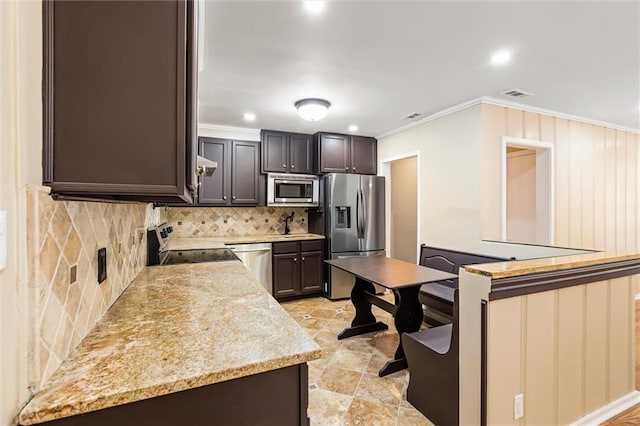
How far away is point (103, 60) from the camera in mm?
667

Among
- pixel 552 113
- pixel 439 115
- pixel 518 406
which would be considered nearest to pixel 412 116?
pixel 439 115

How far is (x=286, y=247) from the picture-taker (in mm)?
4160

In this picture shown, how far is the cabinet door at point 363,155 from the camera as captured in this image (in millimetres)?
4699

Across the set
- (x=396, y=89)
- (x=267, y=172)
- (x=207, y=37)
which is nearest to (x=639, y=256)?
(x=396, y=89)

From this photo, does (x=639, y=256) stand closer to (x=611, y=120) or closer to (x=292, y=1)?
(x=292, y=1)

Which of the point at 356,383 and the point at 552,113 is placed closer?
the point at 356,383

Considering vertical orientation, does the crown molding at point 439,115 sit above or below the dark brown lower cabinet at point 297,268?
above

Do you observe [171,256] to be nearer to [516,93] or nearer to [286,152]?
[286,152]

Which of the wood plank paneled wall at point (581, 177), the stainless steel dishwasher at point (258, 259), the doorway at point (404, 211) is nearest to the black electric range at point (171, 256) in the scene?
the stainless steel dishwasher at point (258, 259)

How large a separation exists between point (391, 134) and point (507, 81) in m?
1.92

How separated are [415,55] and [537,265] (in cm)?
173

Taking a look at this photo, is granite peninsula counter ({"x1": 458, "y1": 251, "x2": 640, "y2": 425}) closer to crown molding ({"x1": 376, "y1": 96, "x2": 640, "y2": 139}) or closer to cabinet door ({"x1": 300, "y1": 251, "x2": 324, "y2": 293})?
crown molding ({"x1": 376, "y1": 96, "x2": 640, "y2": 139})

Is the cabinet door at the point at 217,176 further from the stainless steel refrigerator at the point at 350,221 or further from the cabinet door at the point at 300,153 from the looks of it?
the stainless steel refrigerator at the point at 350,221

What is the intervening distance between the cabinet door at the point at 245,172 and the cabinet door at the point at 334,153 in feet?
3.19
